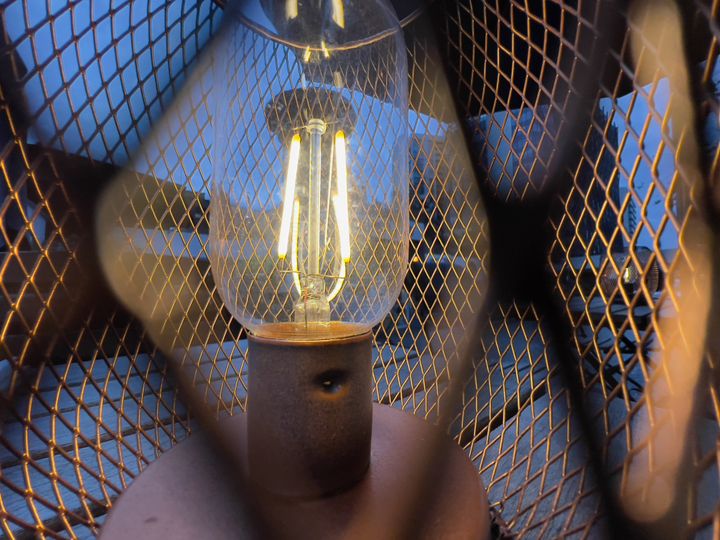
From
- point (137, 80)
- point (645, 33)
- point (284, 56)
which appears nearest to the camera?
point (645, 33)

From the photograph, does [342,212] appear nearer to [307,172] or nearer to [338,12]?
[307,172]

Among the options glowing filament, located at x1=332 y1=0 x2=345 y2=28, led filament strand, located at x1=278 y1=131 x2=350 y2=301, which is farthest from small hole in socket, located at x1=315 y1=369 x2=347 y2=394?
glowing filament, located at x1=332 y1=0 x2=345 y2=28

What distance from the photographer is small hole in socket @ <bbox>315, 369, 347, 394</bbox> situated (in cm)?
30

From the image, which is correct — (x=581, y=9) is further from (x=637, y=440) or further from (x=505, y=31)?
(x=637, y=440)

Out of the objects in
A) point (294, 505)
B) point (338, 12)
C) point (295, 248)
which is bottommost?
point (294, 505)

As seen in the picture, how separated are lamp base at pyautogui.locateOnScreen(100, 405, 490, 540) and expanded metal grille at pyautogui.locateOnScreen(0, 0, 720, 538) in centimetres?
12

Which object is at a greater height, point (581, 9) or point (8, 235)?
point (581, 9)

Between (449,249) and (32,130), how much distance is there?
25.0 inches

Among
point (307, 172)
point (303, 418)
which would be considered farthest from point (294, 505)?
point (307, 172)

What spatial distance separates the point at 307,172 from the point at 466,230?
12.6 inches

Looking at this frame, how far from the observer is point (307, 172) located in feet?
1.57

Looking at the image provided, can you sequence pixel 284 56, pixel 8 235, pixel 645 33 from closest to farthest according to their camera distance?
pixel 645 33 < pixel 8 235 < pixel 284 56

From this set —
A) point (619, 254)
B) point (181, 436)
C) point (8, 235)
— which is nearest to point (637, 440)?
point (619, 254)

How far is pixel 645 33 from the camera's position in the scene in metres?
0.31
